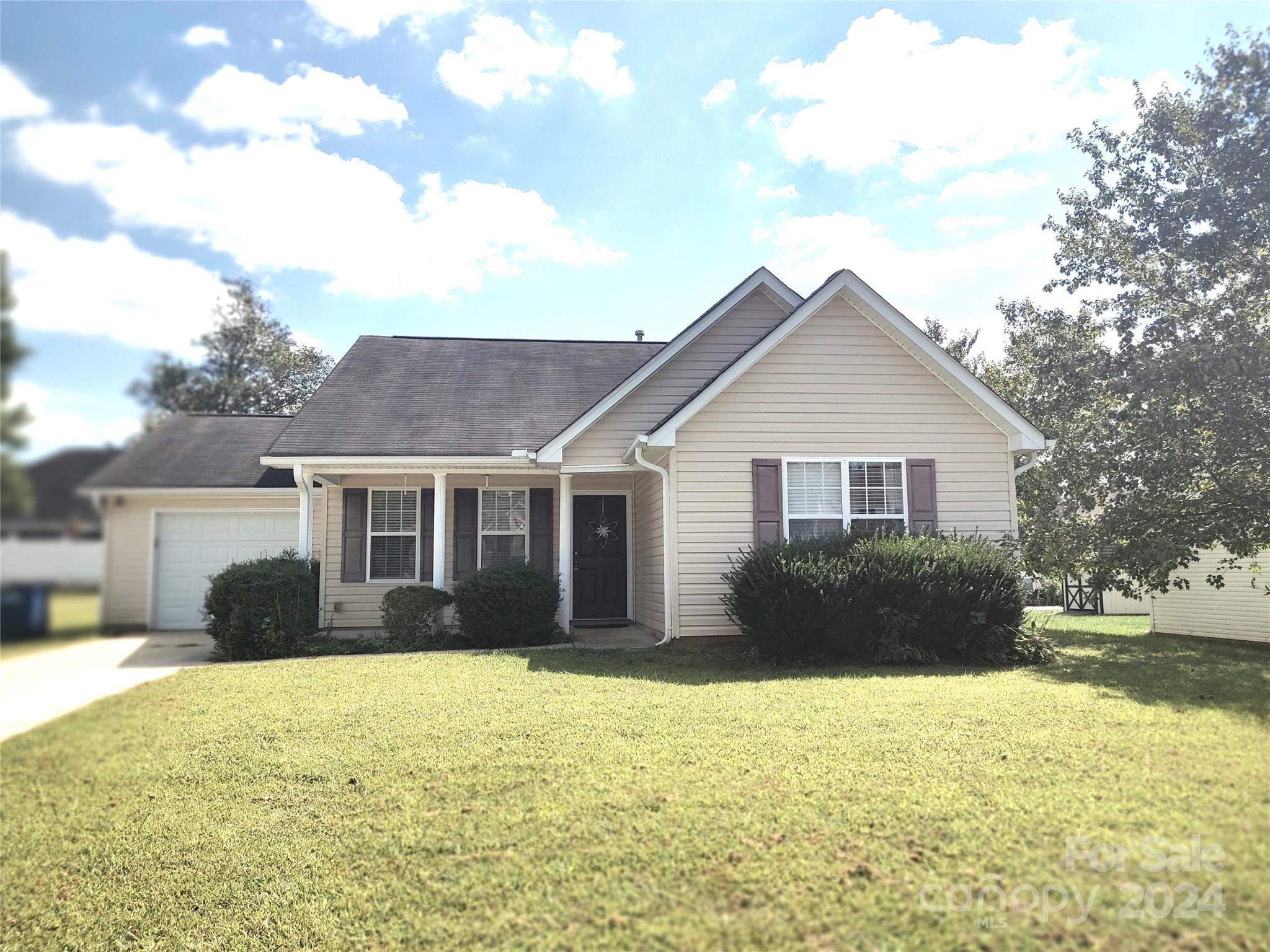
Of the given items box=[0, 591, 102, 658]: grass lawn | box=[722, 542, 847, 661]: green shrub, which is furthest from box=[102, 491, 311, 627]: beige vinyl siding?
box=[722, 542, 847, 661]: green shrub

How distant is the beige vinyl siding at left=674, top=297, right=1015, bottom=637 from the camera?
399 inches

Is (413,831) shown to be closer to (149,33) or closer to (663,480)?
(149,33)

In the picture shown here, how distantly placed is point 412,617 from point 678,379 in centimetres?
530

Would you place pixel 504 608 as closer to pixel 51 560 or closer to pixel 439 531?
pixel 439 531

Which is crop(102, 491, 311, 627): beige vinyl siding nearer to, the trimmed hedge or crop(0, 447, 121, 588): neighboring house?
crop(0, 447, 121, 588): neighboring house

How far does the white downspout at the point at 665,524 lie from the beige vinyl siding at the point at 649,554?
10.2 inches

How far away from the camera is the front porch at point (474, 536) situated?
42.0 feet

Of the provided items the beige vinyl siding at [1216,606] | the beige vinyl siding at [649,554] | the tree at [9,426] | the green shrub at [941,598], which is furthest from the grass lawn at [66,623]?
the beige vinyl siding at [1216,606]

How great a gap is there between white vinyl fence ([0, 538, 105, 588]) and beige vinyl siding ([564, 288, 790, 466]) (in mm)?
10572

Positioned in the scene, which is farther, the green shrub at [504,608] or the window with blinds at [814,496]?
the green shrub at [504,608]

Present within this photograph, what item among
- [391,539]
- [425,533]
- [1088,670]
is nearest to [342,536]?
[391,539]

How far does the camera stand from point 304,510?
1205 cm

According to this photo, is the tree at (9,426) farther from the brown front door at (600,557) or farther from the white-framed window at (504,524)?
the brown front door at (600,557)

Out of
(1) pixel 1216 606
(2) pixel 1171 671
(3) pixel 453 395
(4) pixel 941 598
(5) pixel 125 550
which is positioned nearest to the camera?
(5) pixel 125 550
